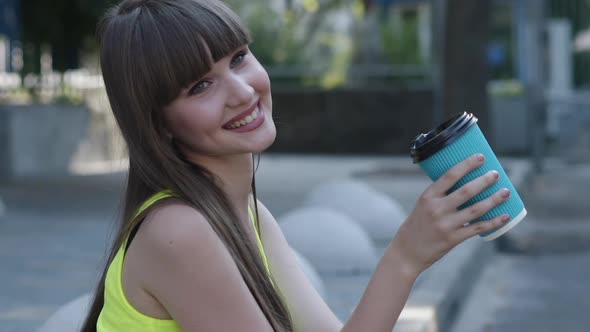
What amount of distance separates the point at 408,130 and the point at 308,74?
10.7 feet

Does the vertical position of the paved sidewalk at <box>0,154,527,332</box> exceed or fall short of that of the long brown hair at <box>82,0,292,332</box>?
it falls short

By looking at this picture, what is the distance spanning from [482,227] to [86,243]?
24.1ft

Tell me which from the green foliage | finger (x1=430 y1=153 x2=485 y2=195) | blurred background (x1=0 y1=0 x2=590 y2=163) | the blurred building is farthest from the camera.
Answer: the green foliage

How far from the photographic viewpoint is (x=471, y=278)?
7.84m

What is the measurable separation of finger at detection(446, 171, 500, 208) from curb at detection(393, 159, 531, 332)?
10.9 feet

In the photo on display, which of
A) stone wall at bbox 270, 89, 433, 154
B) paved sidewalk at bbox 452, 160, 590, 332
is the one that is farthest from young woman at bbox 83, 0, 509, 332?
stone wall at bbox 270, 89, 433, 154

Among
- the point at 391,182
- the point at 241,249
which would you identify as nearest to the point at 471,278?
the point at 241,249

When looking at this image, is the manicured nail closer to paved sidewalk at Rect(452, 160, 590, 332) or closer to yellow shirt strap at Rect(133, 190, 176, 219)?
yellow shirt strap at Rect(133, 190, 176, 219)

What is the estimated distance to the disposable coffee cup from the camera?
1989mm

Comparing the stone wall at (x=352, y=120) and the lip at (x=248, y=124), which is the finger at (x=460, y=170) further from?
the stone wall at (x=352, y=120)

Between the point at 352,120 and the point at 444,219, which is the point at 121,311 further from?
the point at 352,120

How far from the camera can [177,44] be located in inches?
87.9

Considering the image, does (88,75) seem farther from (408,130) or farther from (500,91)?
(500,91)

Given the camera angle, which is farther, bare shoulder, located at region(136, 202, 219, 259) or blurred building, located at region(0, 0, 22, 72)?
blurred building, located at region(0, 0, 22, 72)
